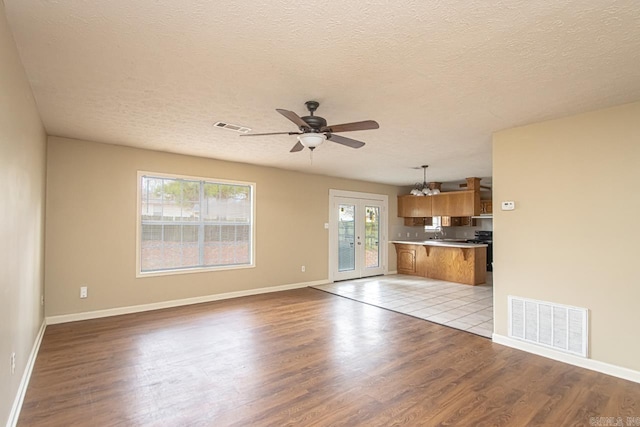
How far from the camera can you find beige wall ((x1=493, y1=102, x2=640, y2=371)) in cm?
278

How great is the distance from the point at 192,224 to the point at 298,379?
3397mm

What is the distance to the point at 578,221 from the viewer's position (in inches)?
120

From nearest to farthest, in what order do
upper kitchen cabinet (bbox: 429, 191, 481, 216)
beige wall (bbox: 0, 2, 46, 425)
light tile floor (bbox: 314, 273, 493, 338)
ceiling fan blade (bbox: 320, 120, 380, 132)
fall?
beige wall (bbox: 0, 2, 46, 425)
ceiling fan blade (bbox: 320, 120, 380, 132)
light tile floor (bbox: 314, 273, 493, 338)
upper kitchen cabinet (bbox: 429, 191, 481, 216)

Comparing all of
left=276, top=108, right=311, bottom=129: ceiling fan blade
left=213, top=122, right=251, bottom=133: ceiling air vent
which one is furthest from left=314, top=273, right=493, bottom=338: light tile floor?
left=213, top=122, right=251, bottom=133: ceiling air vent

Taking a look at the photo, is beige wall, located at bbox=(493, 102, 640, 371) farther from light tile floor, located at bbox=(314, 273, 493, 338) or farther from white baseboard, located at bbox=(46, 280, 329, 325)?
white baseboard, located at bbox=(46, 280, 329, 325)

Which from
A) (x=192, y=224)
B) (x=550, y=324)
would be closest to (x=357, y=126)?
(x=550, y=324)

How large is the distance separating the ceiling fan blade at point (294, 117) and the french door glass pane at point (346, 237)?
470 centimetres

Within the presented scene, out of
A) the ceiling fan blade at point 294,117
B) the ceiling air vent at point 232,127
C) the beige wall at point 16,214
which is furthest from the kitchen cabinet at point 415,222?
the beige wall at point 16,214

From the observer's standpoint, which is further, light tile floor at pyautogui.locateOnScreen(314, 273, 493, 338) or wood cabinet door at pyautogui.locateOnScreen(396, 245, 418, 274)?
wood cabinet door at pyautogui.locateOnScreen(396, 245, 418, 274)

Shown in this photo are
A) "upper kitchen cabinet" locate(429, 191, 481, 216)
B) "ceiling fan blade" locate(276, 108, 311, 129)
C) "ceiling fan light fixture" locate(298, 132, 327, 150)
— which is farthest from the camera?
"upper kitchen cabinet" locate(429, 191, 481, 216)

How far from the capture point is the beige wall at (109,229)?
161 inches

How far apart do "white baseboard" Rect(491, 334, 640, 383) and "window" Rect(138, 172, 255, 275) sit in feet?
13.4

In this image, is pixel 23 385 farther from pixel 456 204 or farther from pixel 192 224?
pixel 456 204

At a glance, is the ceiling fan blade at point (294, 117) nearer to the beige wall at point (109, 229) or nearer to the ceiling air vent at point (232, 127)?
the ceiling air vent at point (232, 127)
